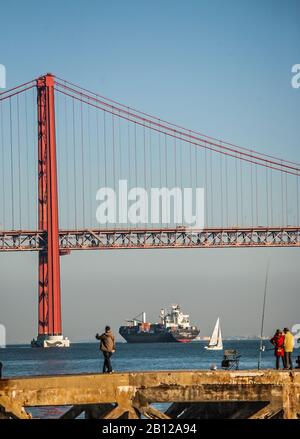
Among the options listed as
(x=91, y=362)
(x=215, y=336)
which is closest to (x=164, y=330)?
(x=215, y=336)

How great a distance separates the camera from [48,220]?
9081cm

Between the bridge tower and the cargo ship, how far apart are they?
59.3 metres

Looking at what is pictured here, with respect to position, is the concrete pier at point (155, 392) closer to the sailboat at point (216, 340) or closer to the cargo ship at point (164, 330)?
the sailboat at point (216, 340)

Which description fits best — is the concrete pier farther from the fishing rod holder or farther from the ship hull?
the ship hull

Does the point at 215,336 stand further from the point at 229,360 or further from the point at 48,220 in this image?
the point at 229,360

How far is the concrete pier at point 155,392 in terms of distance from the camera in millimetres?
21458

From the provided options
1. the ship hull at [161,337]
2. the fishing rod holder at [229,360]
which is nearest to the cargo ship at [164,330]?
the ship hull at [161,337]

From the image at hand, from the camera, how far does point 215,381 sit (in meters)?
22.5

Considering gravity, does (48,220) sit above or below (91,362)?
above

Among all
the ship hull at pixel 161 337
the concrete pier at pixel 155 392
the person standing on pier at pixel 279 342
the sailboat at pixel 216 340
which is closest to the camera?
the concrete pier at pixel 155 392

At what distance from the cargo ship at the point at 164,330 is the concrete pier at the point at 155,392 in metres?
133

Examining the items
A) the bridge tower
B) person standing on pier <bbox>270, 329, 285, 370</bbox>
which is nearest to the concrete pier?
person standing on pier <bbox>270, 329, 285, 370</bbox>

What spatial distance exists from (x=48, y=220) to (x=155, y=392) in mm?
69062

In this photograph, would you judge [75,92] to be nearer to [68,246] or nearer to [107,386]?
[68,246]
